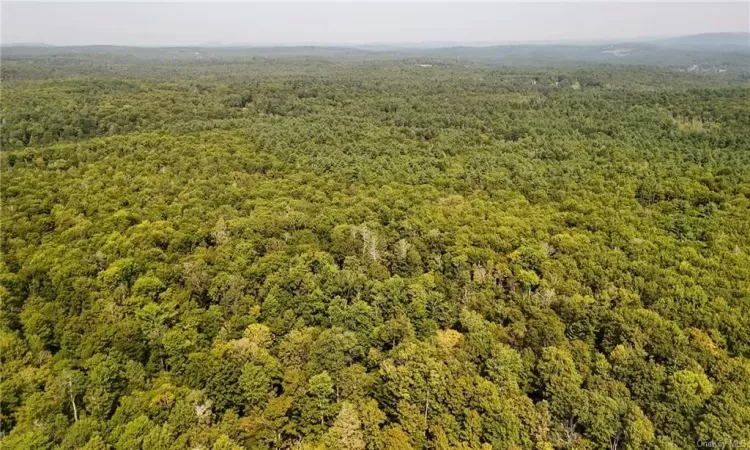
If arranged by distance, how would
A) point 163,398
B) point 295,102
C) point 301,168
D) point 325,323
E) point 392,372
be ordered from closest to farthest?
point 163,398, point 392,372, point 325,323, point 301,168, point 295,102

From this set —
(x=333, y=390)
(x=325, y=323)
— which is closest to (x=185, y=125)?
(x=325, y=323)

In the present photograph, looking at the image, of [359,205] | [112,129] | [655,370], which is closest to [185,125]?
[112,129]

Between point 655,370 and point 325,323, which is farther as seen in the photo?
point 325,323

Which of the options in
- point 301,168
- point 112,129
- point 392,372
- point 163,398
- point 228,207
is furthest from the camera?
point 112,129

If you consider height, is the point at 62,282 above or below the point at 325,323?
above

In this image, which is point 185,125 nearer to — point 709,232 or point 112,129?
point 112,129

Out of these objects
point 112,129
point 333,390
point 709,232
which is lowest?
point 333,390

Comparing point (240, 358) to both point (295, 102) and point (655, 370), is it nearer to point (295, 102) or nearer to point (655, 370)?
point (655, 370)
